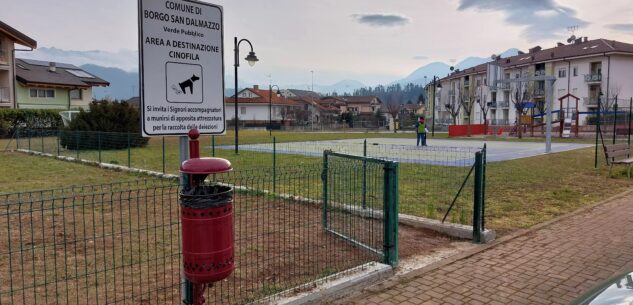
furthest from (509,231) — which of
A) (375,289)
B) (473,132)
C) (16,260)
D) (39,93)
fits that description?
(39,93)

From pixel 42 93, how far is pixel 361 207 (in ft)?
158

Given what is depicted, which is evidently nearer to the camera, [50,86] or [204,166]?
[204,166]

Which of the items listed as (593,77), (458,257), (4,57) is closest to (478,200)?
(458,257)

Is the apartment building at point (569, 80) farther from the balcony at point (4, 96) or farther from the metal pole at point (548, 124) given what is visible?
the balcony at point (4, 96)

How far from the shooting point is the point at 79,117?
2269cm

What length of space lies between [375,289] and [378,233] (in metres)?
1.38

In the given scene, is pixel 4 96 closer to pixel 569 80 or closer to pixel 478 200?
pixel 478 200

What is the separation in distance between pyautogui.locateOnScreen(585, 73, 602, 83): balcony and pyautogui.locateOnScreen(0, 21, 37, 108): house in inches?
2378

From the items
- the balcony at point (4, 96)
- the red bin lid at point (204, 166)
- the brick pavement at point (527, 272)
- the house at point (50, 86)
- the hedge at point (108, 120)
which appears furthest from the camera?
the house at point (50, 86)

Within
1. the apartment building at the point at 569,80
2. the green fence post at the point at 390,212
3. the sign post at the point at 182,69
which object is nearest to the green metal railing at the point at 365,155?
the green fence post at the point at 390,212

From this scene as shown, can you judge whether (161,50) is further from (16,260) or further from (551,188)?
(551,188)

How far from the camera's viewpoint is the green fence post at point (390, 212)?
4984 millimetres

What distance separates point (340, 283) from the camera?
4422 millimetres

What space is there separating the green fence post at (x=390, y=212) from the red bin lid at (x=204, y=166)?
7.58ft
